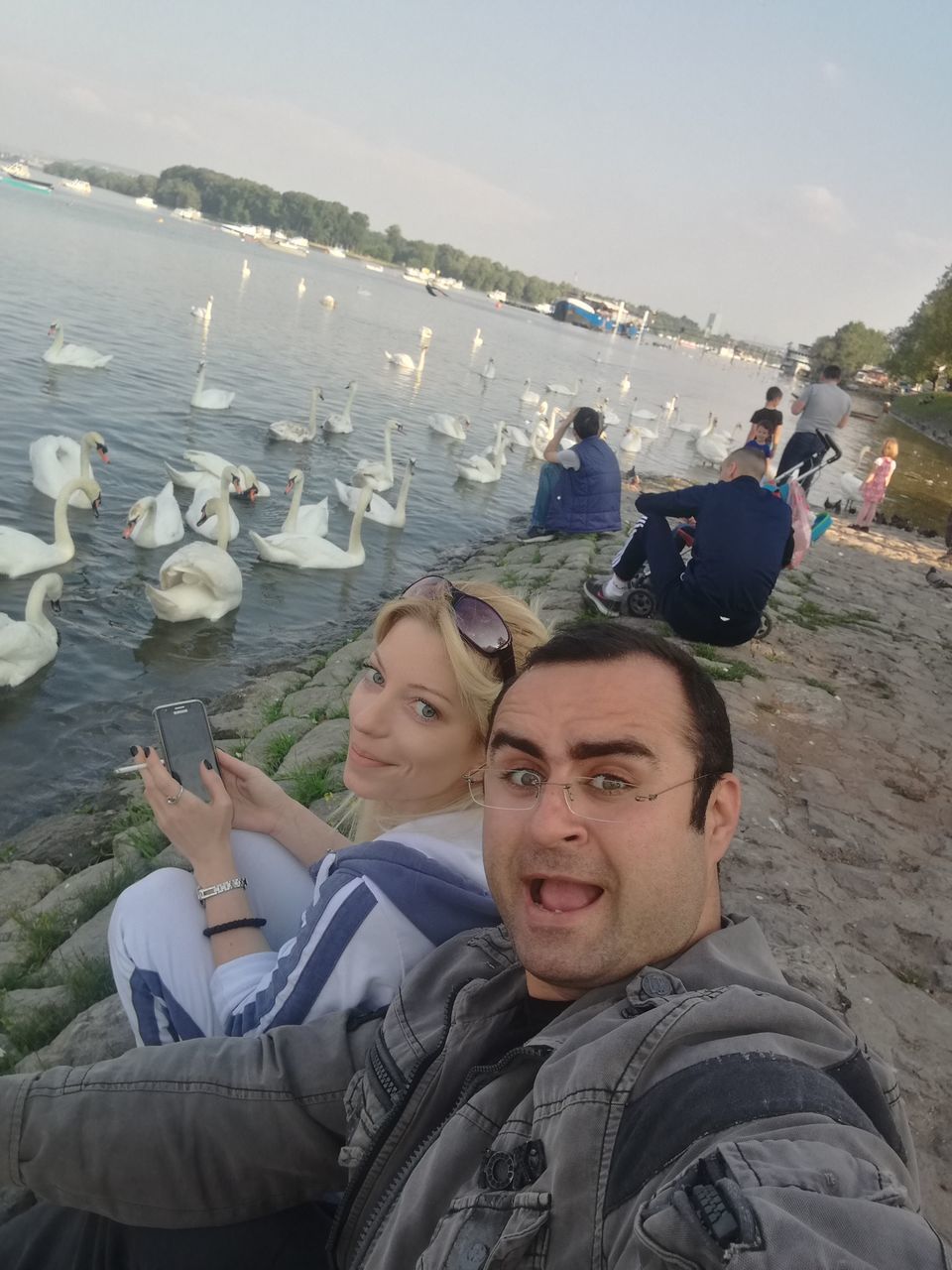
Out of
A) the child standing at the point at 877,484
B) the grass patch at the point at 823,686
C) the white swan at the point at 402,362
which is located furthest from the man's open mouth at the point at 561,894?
the white swan at the point at 402,362

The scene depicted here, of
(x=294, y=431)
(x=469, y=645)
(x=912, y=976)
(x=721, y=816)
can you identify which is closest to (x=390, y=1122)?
(x=721, y=816)

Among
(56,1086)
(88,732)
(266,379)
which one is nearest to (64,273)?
(266,379)

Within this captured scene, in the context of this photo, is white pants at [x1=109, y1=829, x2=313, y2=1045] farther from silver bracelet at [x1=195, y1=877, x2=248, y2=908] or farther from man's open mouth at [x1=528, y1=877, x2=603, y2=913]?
man's open mouth at [x1=528, y1=877, x2=603, y2=913]

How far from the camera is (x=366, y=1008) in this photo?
173 cm

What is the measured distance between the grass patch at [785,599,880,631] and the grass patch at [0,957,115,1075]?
6298 millimetres

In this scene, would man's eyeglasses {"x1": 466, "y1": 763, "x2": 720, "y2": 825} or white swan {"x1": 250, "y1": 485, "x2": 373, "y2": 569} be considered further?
white swan {"x1": 250, "y1": 485, "x2": 373, "y2": 569}

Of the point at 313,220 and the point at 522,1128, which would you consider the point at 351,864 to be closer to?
the point at 522,1128

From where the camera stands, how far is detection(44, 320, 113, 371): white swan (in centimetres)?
1588

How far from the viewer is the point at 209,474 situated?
1179 centimetres

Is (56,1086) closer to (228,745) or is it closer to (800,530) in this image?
(228,745)

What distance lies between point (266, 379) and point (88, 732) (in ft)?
54.5

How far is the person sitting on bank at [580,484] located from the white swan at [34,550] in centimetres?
526

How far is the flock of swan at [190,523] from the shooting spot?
6.89 meters

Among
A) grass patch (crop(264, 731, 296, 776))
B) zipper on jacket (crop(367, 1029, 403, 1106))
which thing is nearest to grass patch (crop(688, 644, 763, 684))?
grass patch (crop(264, 731, 296, 776))
